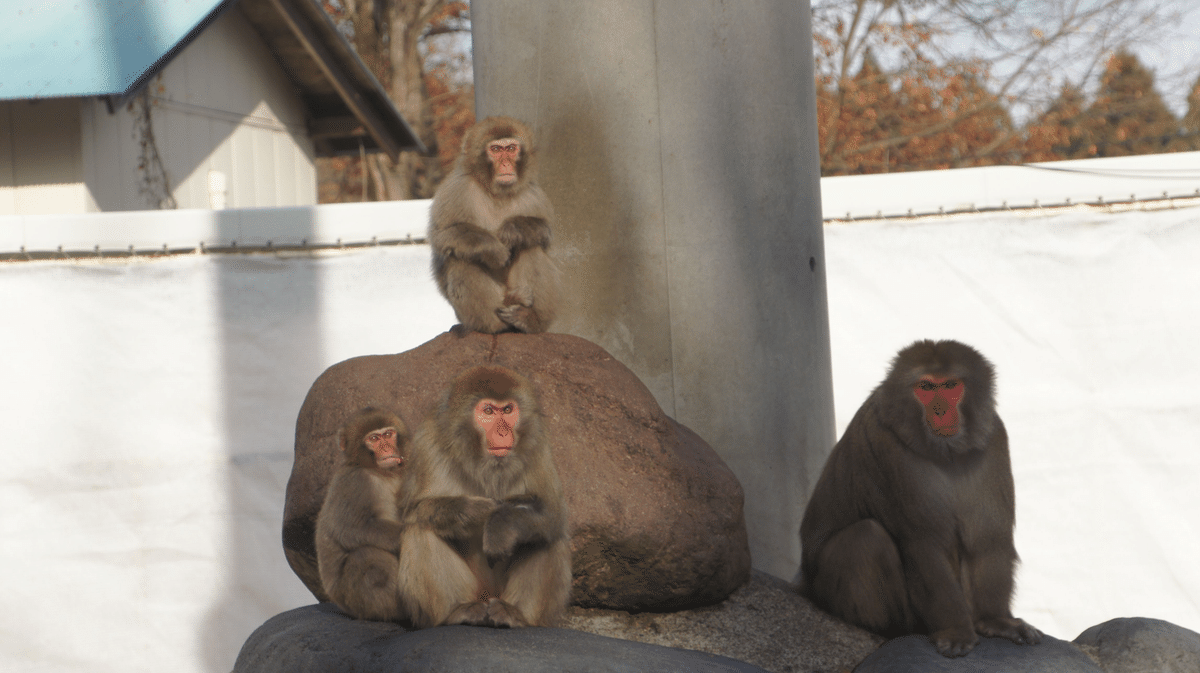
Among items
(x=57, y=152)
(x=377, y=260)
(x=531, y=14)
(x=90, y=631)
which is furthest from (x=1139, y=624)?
(x=57, y=152)

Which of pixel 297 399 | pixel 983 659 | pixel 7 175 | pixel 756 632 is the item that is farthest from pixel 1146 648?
pixel 7 175

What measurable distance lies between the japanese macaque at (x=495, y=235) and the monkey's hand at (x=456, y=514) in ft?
4.68

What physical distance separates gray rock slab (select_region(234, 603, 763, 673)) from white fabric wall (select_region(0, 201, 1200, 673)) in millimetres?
2734

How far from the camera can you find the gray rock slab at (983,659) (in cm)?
350

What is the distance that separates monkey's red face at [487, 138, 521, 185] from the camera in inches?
175

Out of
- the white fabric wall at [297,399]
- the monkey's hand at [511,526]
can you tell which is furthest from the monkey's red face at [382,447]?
the white fabric wall at [297,399]

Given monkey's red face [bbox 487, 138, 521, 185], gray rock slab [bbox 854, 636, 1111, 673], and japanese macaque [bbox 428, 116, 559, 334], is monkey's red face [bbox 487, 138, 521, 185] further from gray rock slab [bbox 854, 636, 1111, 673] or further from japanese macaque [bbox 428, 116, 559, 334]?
gray rock slab [bbox 854, 636, 1111, 673]

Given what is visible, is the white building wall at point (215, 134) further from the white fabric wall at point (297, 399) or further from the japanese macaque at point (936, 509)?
the japanese macaque at point (936, 509)

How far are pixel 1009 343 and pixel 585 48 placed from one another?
124 inches

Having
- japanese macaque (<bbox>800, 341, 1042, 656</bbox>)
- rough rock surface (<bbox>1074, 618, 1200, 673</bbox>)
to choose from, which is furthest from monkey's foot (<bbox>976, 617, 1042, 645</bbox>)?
rough rock surface (<bbox>1074, 618, 1200, 673</bbox>)

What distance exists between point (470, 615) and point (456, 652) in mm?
226

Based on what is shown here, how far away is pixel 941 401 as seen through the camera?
3.70 m

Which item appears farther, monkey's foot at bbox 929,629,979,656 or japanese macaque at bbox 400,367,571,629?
monkey's foot at bbox 929,629,979,656

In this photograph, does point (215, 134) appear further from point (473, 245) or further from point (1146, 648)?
point (1146, 648)
